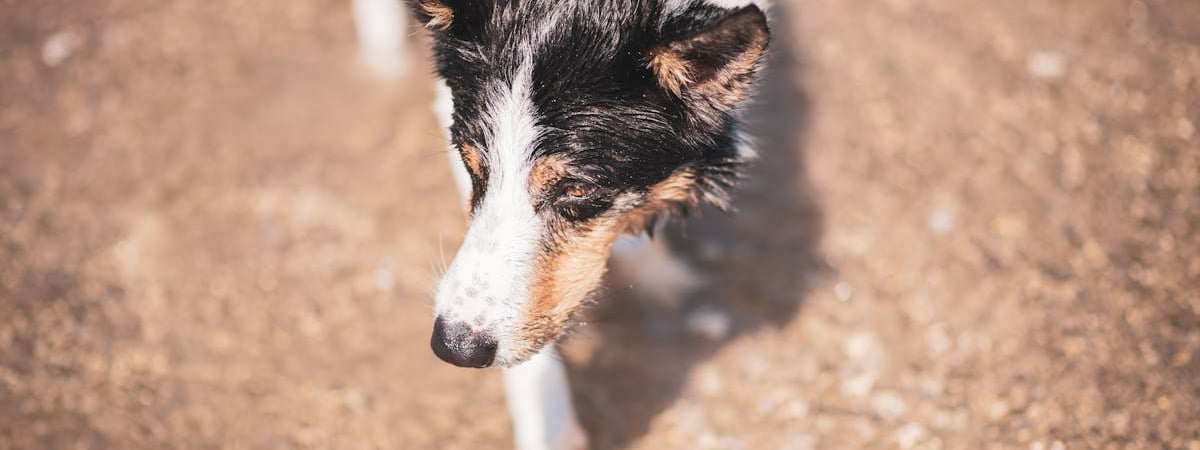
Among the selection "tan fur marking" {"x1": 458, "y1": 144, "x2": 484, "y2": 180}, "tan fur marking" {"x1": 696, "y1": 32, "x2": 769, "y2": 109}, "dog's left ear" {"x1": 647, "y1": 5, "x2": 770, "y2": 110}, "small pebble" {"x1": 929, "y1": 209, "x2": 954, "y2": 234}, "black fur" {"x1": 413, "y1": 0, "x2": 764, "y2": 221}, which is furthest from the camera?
"small pebble" {"x1": 929, "y1": 209, "x2": 954, "y2": 234}

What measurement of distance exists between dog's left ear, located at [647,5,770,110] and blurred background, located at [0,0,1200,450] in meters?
1.33

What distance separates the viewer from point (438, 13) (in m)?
2.38

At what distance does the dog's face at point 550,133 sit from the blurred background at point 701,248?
2.84 ft

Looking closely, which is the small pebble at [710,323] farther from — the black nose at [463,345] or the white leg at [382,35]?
the white leg at [382,35]

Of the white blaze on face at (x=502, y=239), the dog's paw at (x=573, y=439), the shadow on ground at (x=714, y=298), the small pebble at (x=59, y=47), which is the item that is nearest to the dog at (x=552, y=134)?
the white blaze on face at (x=502, y=239)

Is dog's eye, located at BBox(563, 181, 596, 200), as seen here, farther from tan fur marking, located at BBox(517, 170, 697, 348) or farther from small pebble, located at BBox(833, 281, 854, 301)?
small pebble, located at BBox(833, 281, 854, 301)

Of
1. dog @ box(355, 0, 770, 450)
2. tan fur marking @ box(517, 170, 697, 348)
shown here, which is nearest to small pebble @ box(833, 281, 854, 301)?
tan fur marking @ box(517, 170, 697, 348)

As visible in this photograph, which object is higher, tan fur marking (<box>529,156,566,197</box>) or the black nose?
tan fur marking (<box>529,156,566,197</box>)

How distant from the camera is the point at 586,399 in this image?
127 inches

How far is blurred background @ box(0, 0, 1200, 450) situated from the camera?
10.5 feet

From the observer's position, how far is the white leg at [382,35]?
4301 mm

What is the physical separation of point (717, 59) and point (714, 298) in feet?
5.31

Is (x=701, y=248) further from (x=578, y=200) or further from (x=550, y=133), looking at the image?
(x=550, y=133)

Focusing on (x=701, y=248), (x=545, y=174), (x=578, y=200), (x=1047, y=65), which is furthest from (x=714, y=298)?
(x=1047, y=65)
